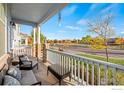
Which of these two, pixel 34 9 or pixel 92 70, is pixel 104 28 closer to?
pixel 92 70

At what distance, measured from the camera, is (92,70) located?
10.8 feet

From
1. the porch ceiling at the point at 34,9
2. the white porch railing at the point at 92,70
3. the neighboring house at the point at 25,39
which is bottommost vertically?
the white porch railing at the point at 92,70

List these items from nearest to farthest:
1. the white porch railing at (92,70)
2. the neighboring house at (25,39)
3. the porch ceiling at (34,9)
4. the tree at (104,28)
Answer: the white porch railing at (92,70), the tree at (104,28), the porch ceiling at (34,9), the neighboring house at (25,39)

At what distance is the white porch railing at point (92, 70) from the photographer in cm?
270

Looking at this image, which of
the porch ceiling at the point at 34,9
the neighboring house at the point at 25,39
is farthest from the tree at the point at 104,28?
the neighboring house at the point at 25,39

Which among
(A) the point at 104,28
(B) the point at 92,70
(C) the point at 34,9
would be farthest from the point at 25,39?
(B) the point at 92,70

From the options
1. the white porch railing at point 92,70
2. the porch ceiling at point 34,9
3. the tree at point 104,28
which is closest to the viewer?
the white porch railing at point 92,70

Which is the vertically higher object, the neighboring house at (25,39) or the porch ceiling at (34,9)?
the porch ceiling at (34,9)

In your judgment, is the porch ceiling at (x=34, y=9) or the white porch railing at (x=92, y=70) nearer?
the white porch railing at (x=92, y=70)

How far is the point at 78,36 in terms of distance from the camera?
616 cm

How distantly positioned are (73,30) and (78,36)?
0.73m

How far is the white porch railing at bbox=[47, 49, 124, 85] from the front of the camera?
2.70m

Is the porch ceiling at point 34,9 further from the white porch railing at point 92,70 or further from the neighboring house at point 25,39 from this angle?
the white porch railing at point 92,70

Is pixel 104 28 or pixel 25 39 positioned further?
pixel 25 39
